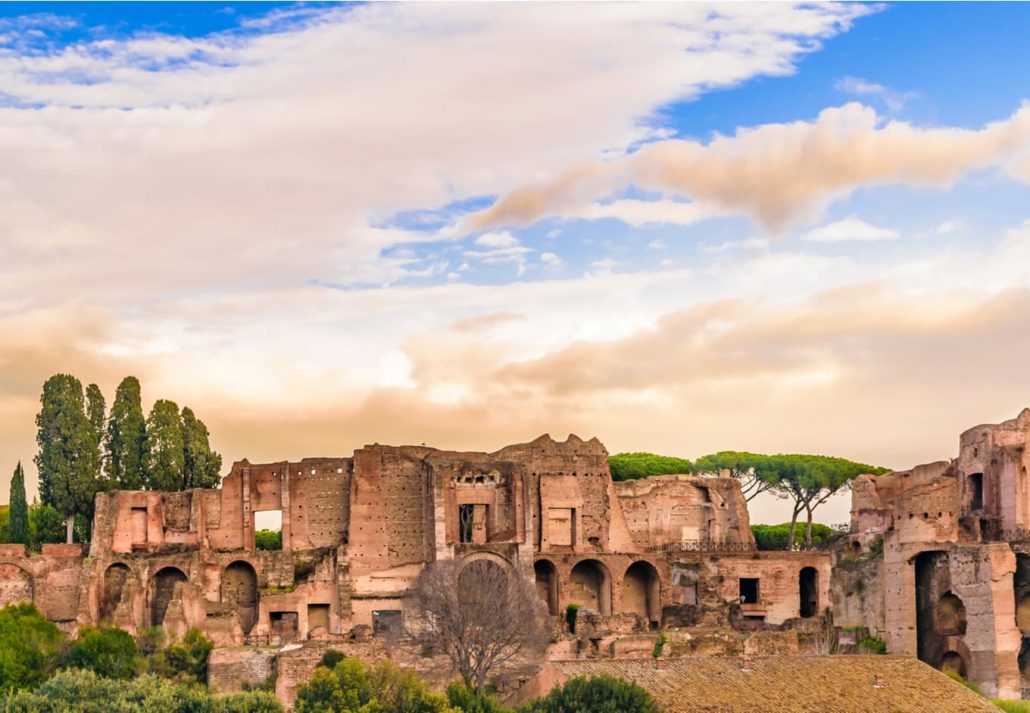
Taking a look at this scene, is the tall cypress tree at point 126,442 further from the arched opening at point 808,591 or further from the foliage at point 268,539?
the arched opening at point 808,591

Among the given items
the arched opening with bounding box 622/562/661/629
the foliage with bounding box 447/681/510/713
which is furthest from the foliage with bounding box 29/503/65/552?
the foliage with bounding box 447/681/510/713

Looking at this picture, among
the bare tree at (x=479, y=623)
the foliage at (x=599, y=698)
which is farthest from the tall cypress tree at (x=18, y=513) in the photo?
the foliage at (x=599, y=698)

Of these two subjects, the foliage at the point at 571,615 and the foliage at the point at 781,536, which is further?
the foliage at the point at 781,536

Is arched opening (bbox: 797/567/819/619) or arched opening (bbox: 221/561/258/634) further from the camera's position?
arched opening (bbox: 797/567/819/619)

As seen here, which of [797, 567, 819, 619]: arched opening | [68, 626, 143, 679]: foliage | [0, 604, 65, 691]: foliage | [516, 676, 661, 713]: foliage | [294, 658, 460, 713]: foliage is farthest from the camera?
[797, 567, 819, 619]: arched opening

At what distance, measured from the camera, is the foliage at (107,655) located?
5831cm

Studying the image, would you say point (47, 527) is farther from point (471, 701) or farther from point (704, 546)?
point (471, 701)

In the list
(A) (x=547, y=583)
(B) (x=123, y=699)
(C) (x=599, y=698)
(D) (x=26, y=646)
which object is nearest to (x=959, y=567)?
(A) (x=547, y=583)

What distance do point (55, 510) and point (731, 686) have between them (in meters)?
29.3

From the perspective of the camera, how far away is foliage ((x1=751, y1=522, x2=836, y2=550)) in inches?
3157

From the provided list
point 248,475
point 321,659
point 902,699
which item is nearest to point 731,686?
point 902,699

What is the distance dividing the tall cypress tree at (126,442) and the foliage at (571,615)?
15.9 meters

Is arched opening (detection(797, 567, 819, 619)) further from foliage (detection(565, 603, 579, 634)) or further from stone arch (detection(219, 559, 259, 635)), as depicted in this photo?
stone arch (detection(219, 559, 259, 635))

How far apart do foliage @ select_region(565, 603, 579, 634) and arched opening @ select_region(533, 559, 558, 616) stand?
76cm
